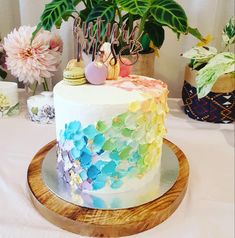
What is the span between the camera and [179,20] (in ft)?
2.55

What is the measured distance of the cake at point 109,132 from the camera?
55cm

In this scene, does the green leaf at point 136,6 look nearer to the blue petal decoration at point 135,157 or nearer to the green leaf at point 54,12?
the green leaf at point 54,12

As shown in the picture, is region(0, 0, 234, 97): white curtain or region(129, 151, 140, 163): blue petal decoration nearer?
region(129, 151, 140, 163): blue petal decoration

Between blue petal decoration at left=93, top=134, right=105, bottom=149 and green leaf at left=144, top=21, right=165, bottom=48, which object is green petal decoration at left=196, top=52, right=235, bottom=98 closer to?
green leaf at left=144, top=21, right=165, bottom=48

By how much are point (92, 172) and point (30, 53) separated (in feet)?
1.45

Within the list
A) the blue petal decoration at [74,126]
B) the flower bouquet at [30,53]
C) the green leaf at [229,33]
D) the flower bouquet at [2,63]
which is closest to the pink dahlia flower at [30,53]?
the flower bouquet at [30,53]

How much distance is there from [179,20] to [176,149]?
1.05 feet

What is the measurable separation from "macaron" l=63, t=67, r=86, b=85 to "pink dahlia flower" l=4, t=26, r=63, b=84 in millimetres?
301

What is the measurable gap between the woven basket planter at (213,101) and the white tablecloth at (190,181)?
24mm

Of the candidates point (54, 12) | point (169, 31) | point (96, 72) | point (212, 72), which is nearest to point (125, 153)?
point (96, 72)

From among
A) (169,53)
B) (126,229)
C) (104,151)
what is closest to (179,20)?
(169,53)

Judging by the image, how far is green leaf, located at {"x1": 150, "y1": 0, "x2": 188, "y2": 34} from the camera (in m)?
0.77

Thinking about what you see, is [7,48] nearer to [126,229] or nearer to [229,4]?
[126,229]

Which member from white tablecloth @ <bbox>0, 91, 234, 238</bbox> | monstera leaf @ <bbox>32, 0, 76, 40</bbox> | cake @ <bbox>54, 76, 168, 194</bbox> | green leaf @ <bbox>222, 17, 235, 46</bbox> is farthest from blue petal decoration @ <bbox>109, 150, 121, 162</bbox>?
green leaf @ <bbox>222, 17, 235, 46</bbox>
